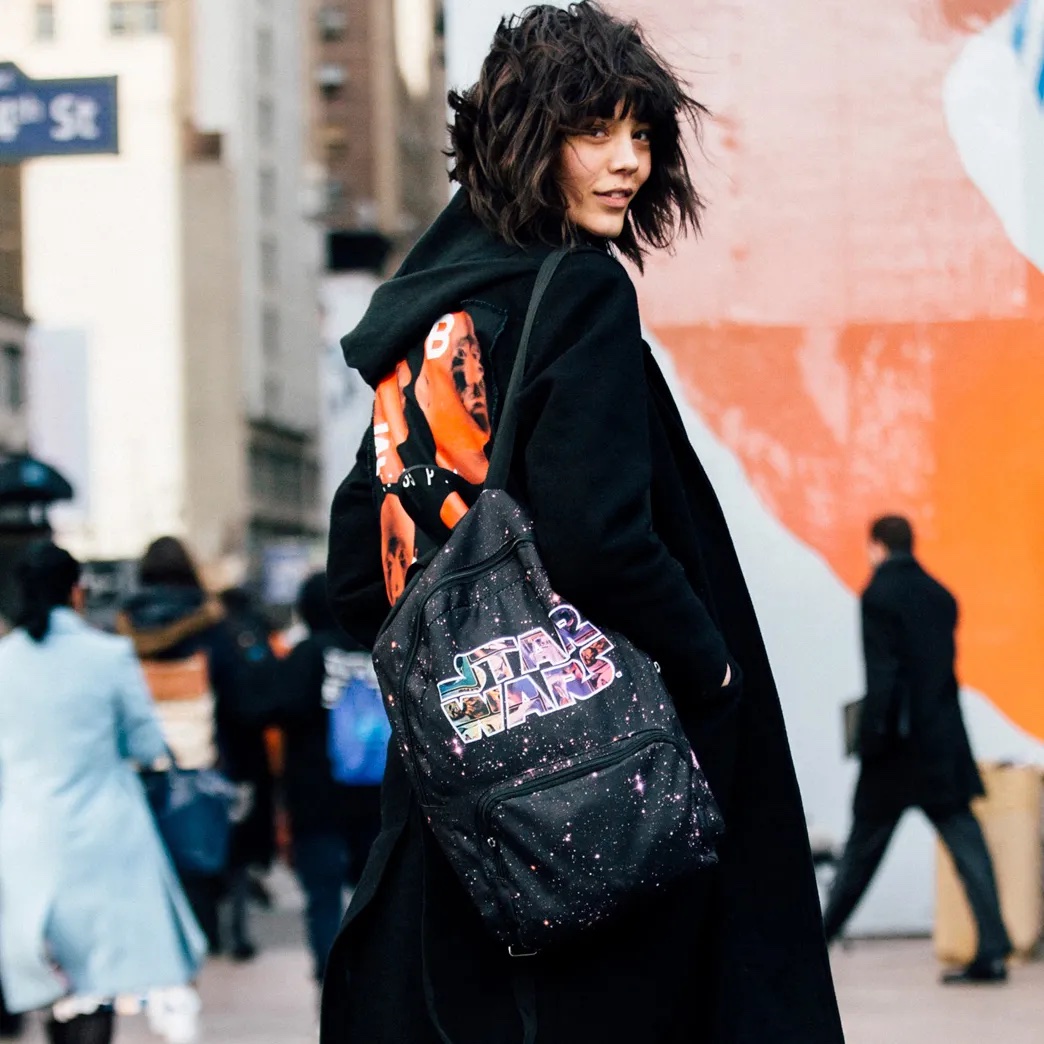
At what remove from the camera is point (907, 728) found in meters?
8.58

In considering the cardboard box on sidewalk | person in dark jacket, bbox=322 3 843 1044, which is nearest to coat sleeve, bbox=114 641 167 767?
person in dark jacket, bbox=322 3 843 1044

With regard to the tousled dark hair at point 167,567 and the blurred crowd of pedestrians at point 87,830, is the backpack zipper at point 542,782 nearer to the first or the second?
the blurred crowd of pedestrians at point 87,830

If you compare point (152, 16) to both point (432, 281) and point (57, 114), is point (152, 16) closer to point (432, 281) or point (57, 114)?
point (57, 114)

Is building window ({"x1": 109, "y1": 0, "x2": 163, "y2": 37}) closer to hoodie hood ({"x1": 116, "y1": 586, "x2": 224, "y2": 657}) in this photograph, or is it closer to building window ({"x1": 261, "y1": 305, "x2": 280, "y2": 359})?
building window ({"x1": 261, "y1": 305, "x2": 280, "y2": 359})

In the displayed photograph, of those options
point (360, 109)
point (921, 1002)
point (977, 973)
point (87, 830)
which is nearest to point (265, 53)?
point (360, 109)

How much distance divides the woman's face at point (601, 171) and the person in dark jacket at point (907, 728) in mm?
5927

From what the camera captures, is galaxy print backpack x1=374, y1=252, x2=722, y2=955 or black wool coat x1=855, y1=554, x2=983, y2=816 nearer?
galaxy print backpack x1=374, y1=252, x2=722, y2=955

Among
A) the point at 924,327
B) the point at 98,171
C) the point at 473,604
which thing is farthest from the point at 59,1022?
the point at 98,171

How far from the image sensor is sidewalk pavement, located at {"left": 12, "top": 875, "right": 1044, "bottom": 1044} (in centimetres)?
737

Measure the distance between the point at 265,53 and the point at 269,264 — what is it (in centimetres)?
760

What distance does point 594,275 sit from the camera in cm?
262

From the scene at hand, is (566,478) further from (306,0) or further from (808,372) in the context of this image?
(306,0)

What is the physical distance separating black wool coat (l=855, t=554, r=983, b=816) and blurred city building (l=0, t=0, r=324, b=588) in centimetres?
5481

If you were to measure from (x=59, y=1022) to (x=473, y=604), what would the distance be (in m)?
4.04
